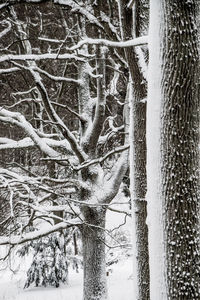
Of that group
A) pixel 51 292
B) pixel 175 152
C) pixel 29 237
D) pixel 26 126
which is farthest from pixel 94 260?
pixel 175 152

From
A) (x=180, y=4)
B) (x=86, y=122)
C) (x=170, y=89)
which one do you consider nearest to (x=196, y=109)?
(x=170, y=89)

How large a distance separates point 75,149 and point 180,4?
10.9ft

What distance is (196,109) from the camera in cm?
205

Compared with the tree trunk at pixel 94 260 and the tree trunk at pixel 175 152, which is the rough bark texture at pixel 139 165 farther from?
the tree trunk at pixel 94 260

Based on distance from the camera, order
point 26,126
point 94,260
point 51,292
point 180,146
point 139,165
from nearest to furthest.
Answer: point 180,146 → point 139,165 → point 26,126 → point 94,260 → point 51,292

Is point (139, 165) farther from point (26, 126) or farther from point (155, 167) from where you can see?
point (26, 126)

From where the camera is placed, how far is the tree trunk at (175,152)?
77.9 inches

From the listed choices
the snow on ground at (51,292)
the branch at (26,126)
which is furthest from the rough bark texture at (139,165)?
the snow on ground at (51,292)

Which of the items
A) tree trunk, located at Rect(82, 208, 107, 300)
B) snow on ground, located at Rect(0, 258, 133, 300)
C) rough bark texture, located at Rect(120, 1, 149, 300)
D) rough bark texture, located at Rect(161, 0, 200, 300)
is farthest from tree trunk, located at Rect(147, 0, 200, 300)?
snow on ground, located at Rect(0, 258, 133, 300)

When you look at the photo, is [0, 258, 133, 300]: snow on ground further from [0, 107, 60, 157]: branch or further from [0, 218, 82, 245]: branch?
[0, 107, 60, 157]: branch

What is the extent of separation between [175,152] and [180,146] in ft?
0.17

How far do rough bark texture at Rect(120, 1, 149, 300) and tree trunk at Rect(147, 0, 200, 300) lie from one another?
0.98 metres

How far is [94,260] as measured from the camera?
5.33 m

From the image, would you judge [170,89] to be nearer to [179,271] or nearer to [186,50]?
[186,50]
